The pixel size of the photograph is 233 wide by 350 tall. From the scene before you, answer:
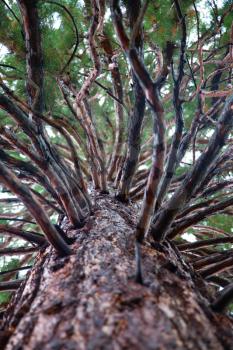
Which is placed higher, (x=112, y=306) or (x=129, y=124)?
(x=129, y=124)

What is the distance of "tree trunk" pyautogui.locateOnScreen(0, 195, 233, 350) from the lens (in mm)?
896

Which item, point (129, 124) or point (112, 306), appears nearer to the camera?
point (112, 306)

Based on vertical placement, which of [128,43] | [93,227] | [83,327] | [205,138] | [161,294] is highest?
[205,138]

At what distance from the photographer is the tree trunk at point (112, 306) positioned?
0.90 metres

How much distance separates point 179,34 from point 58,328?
193 cm

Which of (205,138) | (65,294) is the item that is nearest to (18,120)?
(65,294)

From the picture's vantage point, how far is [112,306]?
1.02 meters

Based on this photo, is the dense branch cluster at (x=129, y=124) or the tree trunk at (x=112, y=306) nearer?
the tree trunk at (x=112, y=306)

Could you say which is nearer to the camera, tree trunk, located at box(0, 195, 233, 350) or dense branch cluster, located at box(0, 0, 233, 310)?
tree trunk, located at box(0, 195, 233, 350)

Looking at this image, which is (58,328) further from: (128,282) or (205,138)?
(205,138)

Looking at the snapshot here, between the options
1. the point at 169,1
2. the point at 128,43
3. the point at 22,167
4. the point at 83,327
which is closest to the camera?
the point at 83,327

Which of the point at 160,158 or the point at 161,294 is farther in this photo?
the point at 160,158

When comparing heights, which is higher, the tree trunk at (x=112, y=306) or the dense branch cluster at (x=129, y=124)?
the dense branch cluster at (x=129, y=124)

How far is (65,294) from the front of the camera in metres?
1.16
